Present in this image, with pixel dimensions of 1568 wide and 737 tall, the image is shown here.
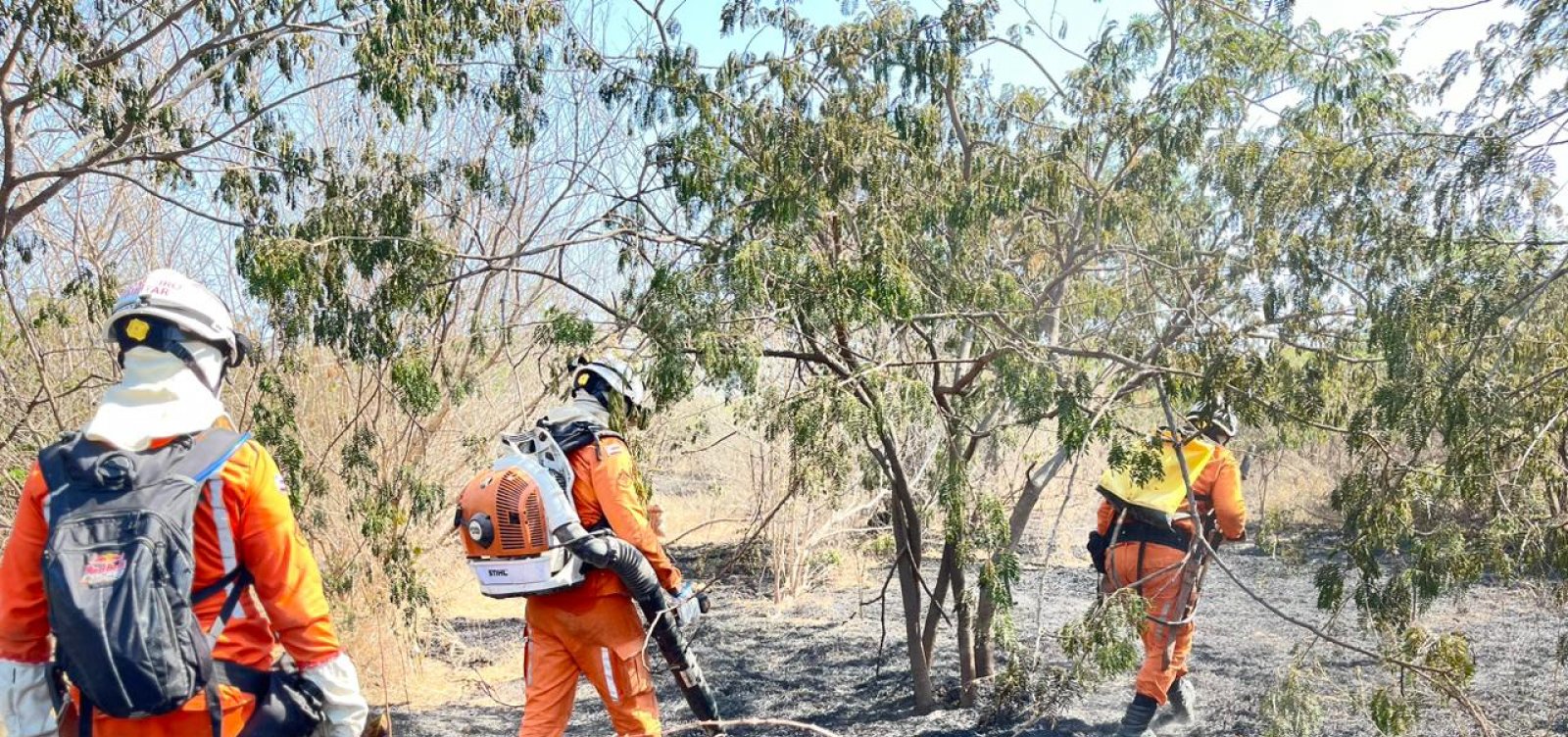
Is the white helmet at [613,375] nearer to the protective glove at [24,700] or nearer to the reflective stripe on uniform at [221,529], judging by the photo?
the reflective stripe on uniform at [221,529]

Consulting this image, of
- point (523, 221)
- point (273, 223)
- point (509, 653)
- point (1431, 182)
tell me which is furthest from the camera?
point (509, 653)

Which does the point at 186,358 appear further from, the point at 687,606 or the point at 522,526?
the point at 687,606

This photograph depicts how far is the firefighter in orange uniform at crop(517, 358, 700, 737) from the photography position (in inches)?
152

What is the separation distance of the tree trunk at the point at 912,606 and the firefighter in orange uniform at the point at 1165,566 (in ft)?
3.02

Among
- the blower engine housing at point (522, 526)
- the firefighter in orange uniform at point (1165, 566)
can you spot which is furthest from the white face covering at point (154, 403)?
the firefighter in orange uniform at point (1165, 566)

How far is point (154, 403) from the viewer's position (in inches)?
89.3

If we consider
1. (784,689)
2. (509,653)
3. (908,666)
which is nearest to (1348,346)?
(908,666)

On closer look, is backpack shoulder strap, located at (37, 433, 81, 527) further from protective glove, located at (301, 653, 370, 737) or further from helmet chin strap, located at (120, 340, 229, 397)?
protective glove, located at (301, 653, 370, 737)

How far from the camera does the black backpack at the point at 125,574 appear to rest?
2029 mm

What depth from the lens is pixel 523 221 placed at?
6.99 metres

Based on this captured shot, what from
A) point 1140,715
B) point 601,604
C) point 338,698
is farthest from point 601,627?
point 1140,715

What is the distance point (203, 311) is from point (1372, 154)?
14.6ft

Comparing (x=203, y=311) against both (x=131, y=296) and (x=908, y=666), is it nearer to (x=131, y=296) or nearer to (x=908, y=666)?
(x=131, y=296)

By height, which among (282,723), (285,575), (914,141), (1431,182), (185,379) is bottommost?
(282,723)
